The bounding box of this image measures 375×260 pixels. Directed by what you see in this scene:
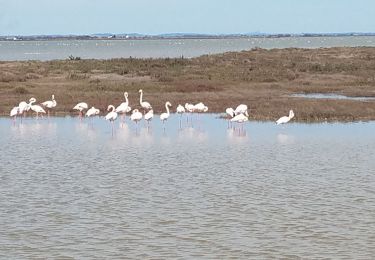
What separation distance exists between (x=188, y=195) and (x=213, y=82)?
95.0 ft

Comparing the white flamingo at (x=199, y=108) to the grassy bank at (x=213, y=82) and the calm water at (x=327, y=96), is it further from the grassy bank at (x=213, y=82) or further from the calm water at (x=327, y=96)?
the calm water at (x=327, y=96)

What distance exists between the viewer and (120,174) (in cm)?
1980

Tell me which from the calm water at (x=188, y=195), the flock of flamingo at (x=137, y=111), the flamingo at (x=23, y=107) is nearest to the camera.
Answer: the calm water at (x=188, y=195)

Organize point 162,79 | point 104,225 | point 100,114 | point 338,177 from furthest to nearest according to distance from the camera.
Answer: point 162,79, point 100,114, point 338,177, point 104,225

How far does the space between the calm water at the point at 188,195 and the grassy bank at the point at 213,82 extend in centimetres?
653

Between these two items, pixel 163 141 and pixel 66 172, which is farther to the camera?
pixel 163 141

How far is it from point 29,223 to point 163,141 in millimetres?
11950

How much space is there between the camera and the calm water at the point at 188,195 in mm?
13180

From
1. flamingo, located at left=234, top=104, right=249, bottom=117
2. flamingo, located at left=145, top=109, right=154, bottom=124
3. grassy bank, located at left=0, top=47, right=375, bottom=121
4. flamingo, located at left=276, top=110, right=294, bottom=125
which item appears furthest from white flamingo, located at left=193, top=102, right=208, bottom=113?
flamingo, located at left=276, top=110, right=294, bottom=125

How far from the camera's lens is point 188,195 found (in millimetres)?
17125

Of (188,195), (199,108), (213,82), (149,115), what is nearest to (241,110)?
(199,108)

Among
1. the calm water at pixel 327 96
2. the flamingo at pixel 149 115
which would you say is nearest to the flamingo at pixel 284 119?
the flamingo at pixel 149 115

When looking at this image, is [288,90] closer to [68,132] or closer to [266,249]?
[68,132]

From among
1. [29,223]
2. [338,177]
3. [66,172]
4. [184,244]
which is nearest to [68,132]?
[66,172]
